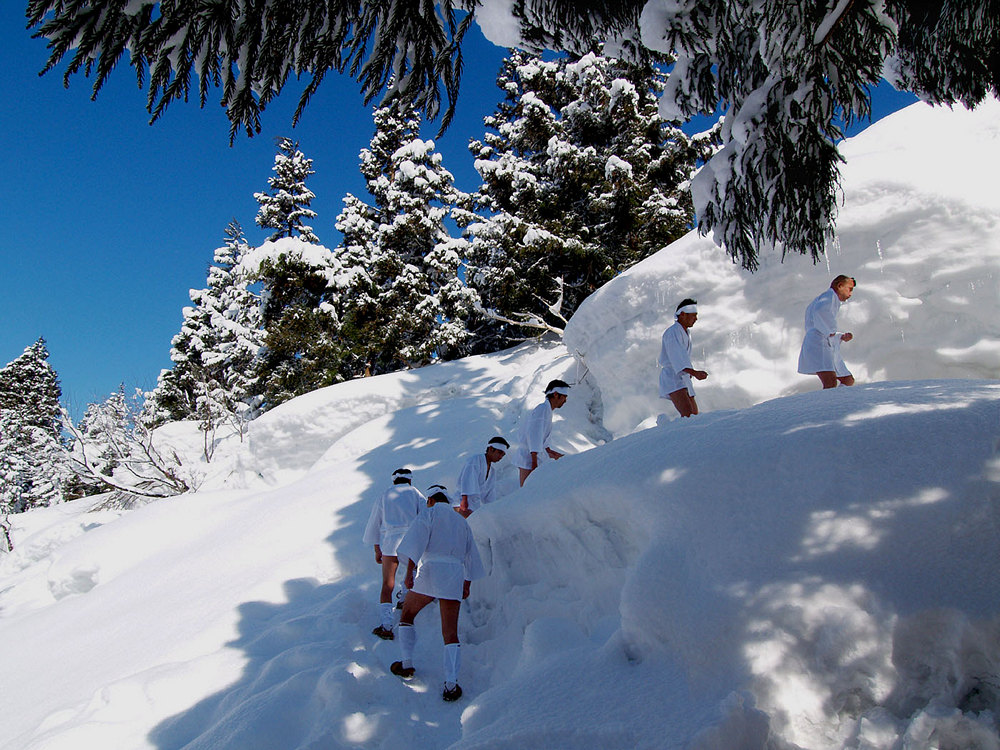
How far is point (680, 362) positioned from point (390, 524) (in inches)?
132

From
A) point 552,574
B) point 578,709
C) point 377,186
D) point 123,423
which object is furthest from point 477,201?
point 578,709

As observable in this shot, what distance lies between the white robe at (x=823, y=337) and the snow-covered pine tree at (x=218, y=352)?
17.0 metres

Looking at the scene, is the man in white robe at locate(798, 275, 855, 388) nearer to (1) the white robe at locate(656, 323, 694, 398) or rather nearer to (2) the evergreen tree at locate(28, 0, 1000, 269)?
(1) the white robe at locate(656, 323, 694, 398)

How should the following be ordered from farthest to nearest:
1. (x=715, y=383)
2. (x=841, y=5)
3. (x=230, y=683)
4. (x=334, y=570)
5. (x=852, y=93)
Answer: (x=715, y=383) < (x=334, y=570) < (x=230, y=683) < (x=852, y=93) < (x=841, y=5)

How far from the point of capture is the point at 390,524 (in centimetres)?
455

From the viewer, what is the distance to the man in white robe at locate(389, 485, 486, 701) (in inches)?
134

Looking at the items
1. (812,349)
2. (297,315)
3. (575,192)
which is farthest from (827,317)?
(297,315)

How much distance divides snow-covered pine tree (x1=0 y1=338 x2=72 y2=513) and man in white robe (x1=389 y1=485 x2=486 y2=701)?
2882 centimetres

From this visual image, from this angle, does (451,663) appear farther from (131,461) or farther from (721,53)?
(131,461)

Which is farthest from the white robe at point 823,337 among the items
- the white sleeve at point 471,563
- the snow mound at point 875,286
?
the white sleeve at point 471,563

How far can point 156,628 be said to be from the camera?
16.6 ft

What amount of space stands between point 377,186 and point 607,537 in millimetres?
18879

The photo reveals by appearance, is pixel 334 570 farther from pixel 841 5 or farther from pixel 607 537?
pixel 841 5

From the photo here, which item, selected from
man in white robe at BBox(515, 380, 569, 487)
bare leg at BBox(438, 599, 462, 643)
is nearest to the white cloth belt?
bare leg at BBox(438, 599, 462, 643)
